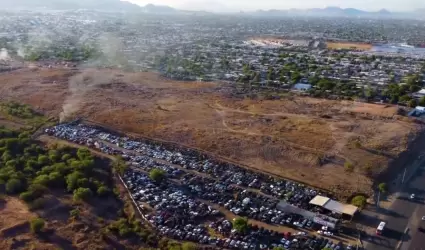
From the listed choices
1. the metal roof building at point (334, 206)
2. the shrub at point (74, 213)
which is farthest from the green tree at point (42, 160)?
the metal roof building at point (334, 206)

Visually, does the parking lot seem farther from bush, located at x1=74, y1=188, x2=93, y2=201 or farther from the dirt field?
the dirt field

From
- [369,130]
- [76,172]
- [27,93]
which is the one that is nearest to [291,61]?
[369,130]

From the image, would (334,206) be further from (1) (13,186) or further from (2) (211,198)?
(1) (13,186)

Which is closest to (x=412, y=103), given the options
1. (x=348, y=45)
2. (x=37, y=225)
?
(x=37, y=225)

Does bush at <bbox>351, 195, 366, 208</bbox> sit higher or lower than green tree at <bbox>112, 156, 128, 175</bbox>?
higher

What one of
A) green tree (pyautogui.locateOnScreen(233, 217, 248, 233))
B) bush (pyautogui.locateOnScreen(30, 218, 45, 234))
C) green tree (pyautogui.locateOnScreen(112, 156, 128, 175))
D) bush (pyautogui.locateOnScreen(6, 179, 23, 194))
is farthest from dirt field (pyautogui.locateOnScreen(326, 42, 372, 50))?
bush (pyautogui.locateOnScreen(30, 218, 45, 234))

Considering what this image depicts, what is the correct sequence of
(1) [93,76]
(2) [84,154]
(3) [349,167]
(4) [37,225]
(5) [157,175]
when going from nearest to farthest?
(4) [37,225] < (5) [157,175] < (3) [349,167] < (2) [84,154] < (1) [93,76]

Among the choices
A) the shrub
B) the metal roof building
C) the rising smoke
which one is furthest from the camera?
the rising smoke

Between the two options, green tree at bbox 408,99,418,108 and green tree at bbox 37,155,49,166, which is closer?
green tree at bbox 37,155,49,166
